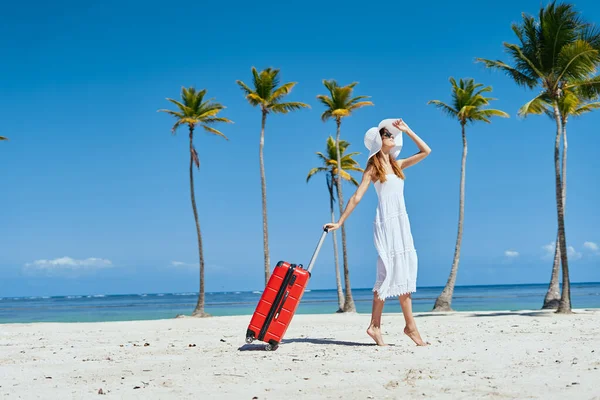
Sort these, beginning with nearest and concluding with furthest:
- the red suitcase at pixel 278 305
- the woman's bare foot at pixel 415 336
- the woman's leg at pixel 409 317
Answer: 1. the red suitcase at pixel 278 305
2. the woman's leg at pixel 409 317
3. the woman's bare foot at pixel 415 336

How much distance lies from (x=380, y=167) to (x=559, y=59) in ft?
43.9

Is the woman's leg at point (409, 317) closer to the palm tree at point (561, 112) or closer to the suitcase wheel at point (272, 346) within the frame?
the suitcase wheel at point (272, 346)

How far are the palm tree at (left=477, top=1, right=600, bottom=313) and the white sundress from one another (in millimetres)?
12500

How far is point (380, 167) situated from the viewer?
24.0 ft

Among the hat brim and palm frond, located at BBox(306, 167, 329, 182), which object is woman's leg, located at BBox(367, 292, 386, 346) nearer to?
the hat brim

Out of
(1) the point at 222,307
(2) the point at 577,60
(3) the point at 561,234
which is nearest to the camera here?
(2) the point at 577,60

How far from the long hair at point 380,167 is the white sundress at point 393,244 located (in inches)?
2.7

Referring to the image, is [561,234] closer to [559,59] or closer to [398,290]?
[559,59]

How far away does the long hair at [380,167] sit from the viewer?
728 centimetres

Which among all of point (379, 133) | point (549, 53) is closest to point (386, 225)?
point (379, 133)

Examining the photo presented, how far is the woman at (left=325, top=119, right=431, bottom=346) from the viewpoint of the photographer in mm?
7156

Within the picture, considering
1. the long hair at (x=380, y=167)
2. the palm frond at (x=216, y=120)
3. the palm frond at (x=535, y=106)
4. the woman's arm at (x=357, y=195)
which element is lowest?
the woman's arm at (x=357, y=195)

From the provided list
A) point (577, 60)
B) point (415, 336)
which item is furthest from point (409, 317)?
point (577, 60)

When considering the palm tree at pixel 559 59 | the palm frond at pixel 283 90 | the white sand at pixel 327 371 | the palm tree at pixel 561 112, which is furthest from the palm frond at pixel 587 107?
the white sand at pixel 327 371
